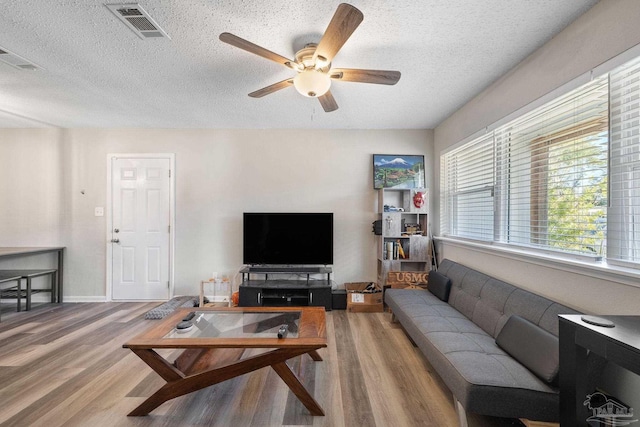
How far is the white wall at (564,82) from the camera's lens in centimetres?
147

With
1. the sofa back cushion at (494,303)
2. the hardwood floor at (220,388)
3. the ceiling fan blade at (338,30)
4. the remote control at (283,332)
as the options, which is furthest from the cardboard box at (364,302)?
the ceiling fan blade at (338,30)

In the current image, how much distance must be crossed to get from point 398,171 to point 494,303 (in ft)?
7.19

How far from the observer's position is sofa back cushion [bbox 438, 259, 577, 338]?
67.6 inches

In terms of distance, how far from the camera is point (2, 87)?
8.90ft

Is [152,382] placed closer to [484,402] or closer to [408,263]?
[484,402]

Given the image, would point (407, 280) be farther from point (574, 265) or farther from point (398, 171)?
point (574, 265)

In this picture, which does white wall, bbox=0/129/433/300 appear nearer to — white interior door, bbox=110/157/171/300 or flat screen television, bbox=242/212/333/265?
white interior door, bbox=110/157/171/300

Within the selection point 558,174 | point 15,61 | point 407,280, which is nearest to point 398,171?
point 407,280

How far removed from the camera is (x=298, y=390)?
5.57ft

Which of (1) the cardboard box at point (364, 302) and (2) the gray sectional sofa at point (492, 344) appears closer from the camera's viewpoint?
(2) the gray sectional sofa at point (492, 344)

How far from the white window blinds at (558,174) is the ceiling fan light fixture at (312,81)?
1621mm

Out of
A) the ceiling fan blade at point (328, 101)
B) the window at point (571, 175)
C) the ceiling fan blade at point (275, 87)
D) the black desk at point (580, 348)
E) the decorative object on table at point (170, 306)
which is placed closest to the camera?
the black desk at point (580, 348)

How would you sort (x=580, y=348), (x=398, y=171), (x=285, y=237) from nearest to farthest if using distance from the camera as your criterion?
(x=580, y=348), (x=285, y=237), (x=398, y=171)

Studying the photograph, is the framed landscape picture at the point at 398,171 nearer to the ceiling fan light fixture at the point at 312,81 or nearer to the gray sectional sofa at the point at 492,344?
the gray sectional sofa at the point at 492,344
